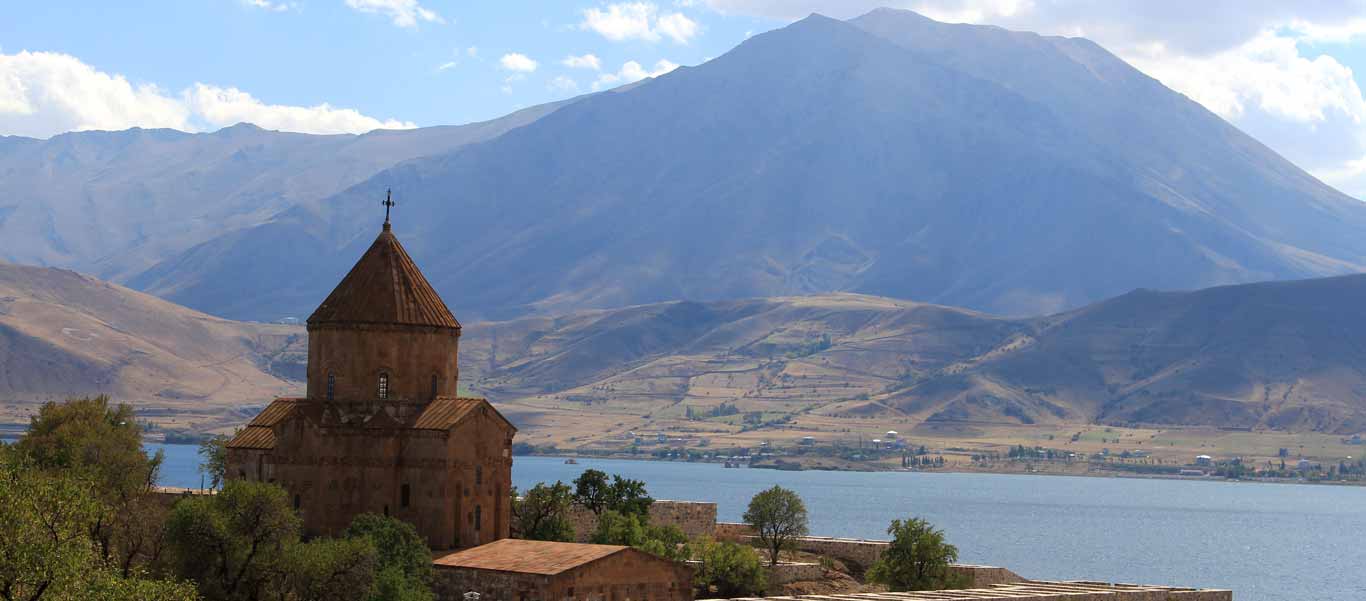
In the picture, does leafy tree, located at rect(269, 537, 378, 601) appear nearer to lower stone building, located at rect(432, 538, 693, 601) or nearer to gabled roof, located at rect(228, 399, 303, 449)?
lower stone building, located at rect(432, 538, 693, 601)

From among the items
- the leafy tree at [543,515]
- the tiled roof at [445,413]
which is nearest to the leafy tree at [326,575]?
the tiled roof at [445,413]

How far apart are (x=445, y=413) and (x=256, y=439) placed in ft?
25.6

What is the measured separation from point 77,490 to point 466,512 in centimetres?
1864

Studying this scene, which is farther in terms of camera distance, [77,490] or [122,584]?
[77,490]

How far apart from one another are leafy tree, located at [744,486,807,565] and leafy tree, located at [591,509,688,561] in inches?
139

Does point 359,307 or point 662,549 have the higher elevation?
point 359,307

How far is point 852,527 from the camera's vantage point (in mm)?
154375

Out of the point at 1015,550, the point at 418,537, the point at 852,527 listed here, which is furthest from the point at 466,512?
the point at 852,527

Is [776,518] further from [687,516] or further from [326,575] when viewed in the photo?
[326,575]

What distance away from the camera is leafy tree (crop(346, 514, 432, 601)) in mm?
48625

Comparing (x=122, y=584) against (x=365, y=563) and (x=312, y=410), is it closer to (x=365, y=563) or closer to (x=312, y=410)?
(x=365, y=563)

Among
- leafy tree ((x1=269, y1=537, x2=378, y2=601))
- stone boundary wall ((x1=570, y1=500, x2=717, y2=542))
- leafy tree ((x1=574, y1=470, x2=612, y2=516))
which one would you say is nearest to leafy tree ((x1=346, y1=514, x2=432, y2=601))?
leafy tree ((x1=269, y1=537, x2=378, y2=601))

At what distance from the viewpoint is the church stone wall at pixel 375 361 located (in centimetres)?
5622

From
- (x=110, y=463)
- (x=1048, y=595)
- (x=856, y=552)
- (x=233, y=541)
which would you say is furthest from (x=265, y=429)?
(x=1048, y=595)
